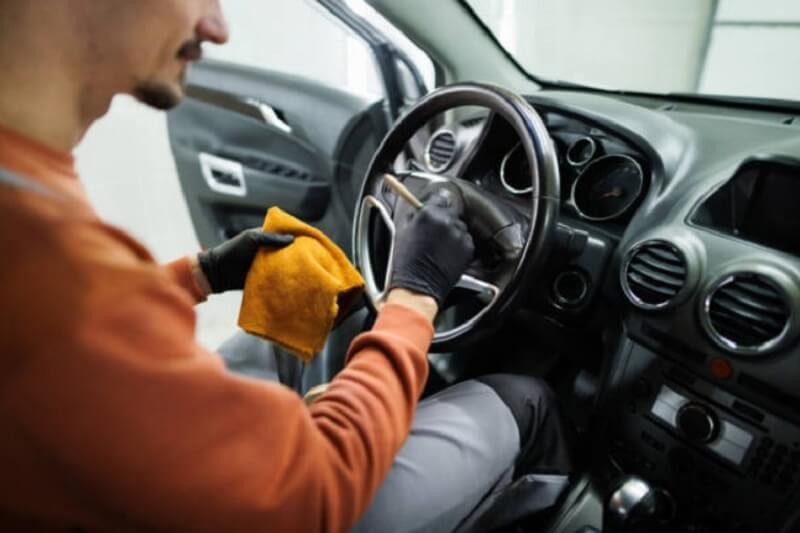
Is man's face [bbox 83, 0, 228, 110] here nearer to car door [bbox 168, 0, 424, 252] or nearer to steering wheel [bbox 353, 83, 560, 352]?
steering wheel [bbox 353, 83, 560, 352]

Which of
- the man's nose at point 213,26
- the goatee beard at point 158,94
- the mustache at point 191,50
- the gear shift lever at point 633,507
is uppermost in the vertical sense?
the man's nose at point 213,26

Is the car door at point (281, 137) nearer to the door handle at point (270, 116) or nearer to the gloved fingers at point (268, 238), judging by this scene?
the door handle at point (270, 116)

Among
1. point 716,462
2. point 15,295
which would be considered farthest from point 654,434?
point 15,295

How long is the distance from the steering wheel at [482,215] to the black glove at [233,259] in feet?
0.71

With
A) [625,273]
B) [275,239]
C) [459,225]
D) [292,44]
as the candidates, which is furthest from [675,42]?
[275,239]

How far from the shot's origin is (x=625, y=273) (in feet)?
2.81

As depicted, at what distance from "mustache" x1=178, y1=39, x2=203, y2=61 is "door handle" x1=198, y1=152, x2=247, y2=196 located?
3.66ft

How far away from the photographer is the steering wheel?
0.81 meters

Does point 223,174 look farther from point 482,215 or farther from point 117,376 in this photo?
point 117,376

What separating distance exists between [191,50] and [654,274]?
2.28 ft

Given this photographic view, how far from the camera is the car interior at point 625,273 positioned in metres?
0.73

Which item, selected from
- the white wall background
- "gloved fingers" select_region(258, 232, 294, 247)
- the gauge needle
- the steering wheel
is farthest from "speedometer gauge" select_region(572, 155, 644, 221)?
"gloved fingers" select_region(258, 232, 294, 247)

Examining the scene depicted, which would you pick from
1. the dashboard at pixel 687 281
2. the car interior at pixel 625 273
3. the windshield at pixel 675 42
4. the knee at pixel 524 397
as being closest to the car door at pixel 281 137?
the car interior at pixel 625 273

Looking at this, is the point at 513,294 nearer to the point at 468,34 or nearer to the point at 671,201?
the point at 671,201
